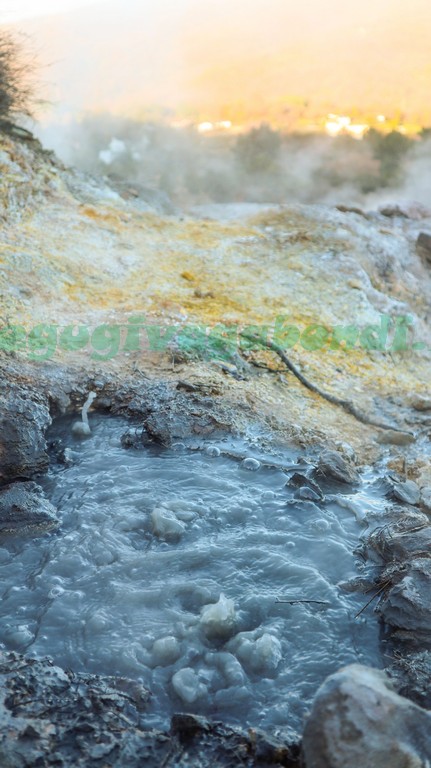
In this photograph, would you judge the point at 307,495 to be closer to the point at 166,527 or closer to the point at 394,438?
the point at 166,527

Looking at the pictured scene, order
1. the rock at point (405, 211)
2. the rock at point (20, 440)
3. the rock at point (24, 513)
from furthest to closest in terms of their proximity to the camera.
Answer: the rock at point (405, 211) → the rock at point (20, 440) → the rock at point (24, 513)

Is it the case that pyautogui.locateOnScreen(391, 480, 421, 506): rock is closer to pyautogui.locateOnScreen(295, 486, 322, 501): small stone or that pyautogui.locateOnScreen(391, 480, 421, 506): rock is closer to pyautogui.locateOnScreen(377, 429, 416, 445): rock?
pyautogui.locateOnScreen(295, 486, 322, 501): small stone

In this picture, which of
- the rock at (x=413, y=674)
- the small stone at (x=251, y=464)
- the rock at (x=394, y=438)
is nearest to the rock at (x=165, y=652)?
the rock at (x=413, y=674)

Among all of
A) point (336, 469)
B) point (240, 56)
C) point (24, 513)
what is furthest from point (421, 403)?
point (240, 56)

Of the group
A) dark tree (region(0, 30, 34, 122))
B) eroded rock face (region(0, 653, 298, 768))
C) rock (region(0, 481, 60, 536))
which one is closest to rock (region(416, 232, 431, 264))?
dark tree (region(0, 30, 34, 122))

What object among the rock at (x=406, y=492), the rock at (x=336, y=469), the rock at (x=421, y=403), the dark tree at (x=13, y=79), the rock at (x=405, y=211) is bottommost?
the rock at (x=406, y=492)

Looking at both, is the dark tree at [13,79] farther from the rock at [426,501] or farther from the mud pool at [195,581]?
the rock at [426,501]
